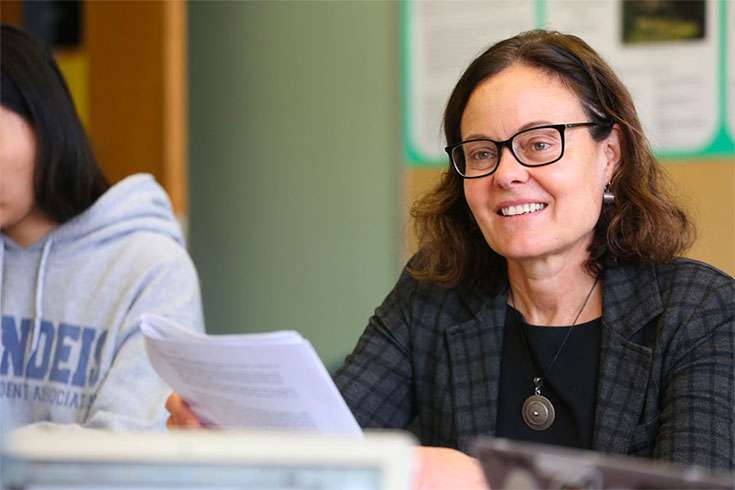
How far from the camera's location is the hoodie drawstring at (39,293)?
1620mm

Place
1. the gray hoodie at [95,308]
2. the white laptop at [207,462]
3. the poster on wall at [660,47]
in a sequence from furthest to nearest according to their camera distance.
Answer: the poster on wall at [660,47] → the gray hoodie at [95,308] → the white laptop at [207,462]

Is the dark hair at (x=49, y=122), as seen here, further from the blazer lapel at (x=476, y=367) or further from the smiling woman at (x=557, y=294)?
the blazer lapel at (x=476, y=367)

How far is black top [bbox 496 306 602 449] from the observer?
127 centimetres

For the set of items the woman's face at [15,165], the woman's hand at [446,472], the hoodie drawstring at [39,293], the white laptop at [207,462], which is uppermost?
the woman's face at [15,165]

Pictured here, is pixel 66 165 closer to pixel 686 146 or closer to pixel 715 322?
pixel 715 322

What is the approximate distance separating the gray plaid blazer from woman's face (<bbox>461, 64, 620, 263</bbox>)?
13cm

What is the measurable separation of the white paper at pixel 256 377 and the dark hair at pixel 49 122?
0.73 m

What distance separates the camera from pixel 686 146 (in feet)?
7.21

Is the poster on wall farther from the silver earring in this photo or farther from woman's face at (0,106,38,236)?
woman's face at (0,106,38,236)

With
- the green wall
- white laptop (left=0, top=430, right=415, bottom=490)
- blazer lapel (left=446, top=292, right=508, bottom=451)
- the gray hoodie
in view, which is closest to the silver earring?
blazer lapel (left=446, top=292, right=508, bottom=451)

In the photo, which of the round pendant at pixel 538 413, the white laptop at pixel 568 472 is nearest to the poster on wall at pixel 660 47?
the round pendant at pixel 538 413

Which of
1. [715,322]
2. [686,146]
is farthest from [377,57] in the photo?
[715,322]

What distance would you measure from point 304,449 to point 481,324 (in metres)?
0.90

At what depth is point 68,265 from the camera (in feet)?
5.55
